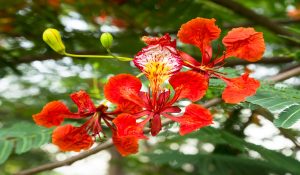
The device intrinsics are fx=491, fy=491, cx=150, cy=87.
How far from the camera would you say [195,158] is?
96.7 inches

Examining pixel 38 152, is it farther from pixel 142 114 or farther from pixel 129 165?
pixel 142 114

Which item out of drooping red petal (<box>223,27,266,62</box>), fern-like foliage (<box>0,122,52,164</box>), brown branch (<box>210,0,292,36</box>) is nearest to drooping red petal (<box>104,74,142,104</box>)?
drooping red petal (<box>223,27,266,62</box>)

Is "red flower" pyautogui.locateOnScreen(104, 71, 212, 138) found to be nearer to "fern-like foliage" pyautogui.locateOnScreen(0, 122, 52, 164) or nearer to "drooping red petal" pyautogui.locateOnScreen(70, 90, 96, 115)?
"drooping red petal" pyautogui.locateOnScreen(70, 90, 96, 115)

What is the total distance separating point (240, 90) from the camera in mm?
1121

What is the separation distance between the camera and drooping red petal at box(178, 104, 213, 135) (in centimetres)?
109

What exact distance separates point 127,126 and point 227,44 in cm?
32

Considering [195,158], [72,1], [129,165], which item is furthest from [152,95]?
[129,165]

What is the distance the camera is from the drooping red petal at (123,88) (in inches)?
44.9

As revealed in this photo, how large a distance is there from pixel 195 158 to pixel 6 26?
1178 millimetres

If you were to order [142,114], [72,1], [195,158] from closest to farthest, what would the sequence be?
[142,114], [195,158], [72,1]

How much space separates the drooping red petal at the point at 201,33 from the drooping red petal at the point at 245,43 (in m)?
0.04

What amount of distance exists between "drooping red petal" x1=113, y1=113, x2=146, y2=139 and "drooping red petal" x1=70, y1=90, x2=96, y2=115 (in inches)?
6.6

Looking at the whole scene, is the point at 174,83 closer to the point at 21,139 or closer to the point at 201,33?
the point at 201,33

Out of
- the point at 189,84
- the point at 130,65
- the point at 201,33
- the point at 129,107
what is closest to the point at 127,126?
the point at 129,107
